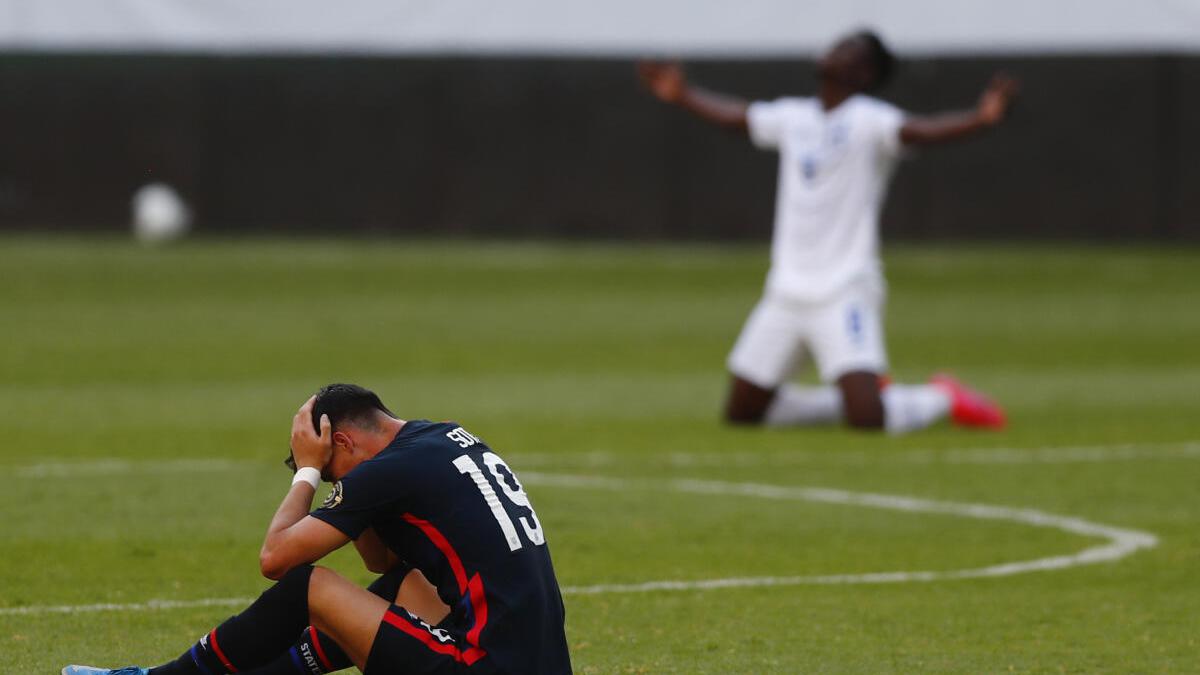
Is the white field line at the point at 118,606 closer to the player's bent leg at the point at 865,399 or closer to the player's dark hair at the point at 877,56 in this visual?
the player's bent leg at the point at 865,399

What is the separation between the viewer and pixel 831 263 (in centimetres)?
1264

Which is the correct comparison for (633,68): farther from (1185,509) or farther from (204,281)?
(1185,509)

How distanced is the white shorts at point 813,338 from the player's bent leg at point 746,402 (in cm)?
5

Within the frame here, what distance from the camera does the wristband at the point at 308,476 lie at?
5.43m

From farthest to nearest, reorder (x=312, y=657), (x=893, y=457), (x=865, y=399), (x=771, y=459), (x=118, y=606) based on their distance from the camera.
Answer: (x=865, y=399), (x=893, y=457), (x=771, y=459), (x=118, y=606), (x=312, y=657)

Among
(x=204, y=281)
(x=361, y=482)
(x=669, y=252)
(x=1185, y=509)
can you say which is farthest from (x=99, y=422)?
(x=669, y=252)

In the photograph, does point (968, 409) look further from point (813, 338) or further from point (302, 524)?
point (302, 524)

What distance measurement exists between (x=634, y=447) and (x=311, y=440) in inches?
249

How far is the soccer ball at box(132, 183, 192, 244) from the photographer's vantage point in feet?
87.1

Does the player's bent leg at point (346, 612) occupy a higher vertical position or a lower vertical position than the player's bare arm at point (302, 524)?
lower

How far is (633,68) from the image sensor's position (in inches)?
1038

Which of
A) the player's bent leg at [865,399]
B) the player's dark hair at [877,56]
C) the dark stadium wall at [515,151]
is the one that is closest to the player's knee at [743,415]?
the player's bent leg at [865,399]

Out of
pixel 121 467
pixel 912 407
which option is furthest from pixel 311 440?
pixel 912 407

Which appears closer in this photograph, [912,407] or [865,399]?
[865,399]
